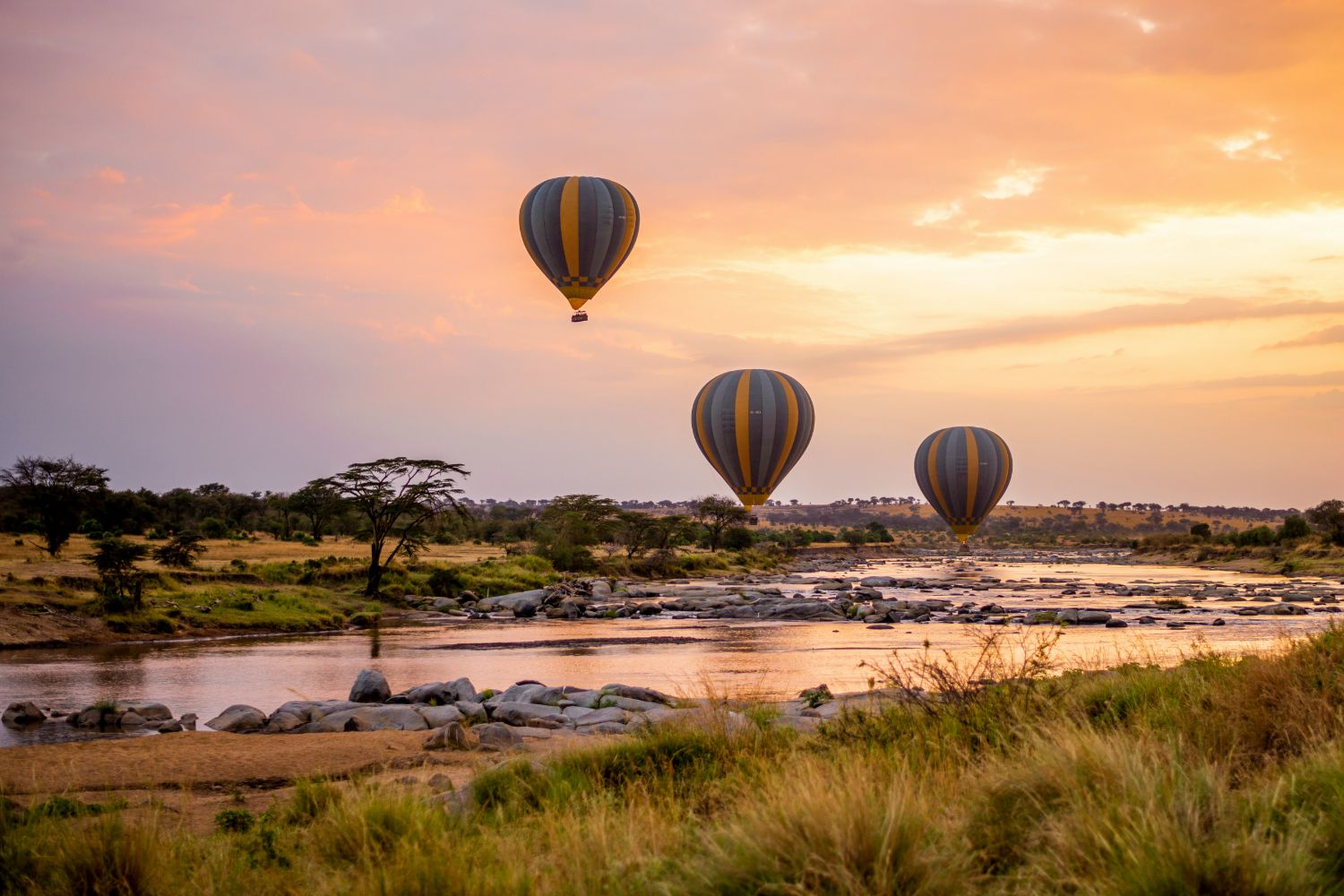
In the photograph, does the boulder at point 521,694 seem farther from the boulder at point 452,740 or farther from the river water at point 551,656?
the boulder at point 452,740

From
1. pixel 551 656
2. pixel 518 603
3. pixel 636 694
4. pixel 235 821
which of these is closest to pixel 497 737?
pixel 235 821

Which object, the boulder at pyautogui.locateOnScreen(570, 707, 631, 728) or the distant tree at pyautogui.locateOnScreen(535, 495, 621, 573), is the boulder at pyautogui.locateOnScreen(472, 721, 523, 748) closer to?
the boulder at pyautogui.locateOnScreen(570, 707, 631, 728)

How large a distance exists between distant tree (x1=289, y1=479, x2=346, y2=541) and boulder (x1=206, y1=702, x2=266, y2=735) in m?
28.6

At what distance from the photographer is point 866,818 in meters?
5.54

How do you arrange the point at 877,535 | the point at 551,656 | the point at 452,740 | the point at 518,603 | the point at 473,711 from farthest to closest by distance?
the point at 877,535
the point at 518,603
the point at 551,656
the point at 473,711
the point at 452,740

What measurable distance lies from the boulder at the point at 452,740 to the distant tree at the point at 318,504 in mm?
32558

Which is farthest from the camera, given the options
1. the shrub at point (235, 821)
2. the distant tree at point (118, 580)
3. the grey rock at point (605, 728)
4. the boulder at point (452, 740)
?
the distant tree at point (118, 580)

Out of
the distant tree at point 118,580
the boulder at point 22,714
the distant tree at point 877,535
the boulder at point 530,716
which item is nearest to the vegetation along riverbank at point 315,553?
the distant tree at point 118,580

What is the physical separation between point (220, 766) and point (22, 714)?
20.8 feet

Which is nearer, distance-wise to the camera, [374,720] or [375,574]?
[374,720]

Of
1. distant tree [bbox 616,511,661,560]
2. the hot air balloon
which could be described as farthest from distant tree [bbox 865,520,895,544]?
the hot air balloon

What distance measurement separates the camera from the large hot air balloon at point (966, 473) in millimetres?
48656

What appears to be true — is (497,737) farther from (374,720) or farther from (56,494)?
(56,494)

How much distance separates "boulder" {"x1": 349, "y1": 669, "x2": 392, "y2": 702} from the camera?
66.1 feet
